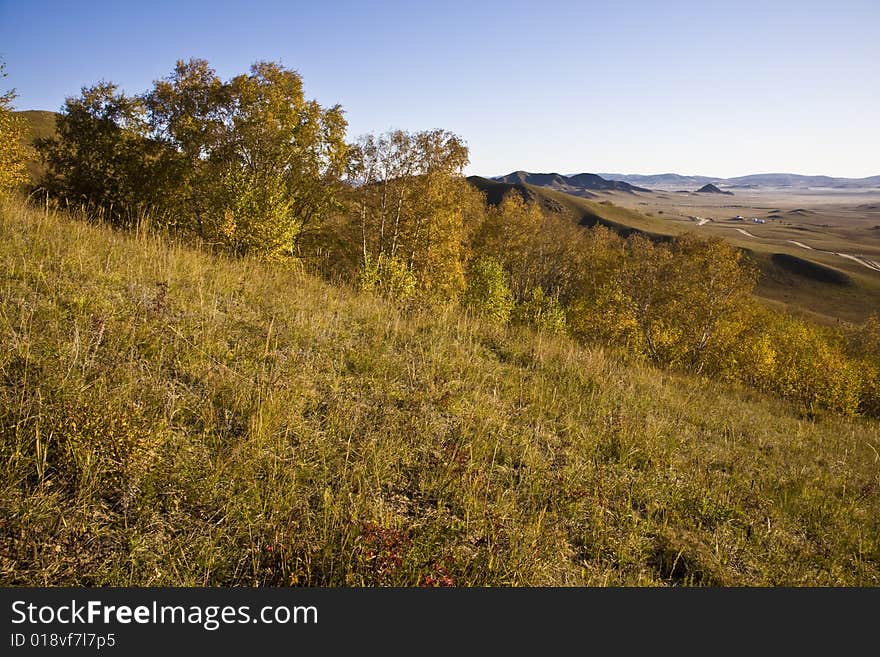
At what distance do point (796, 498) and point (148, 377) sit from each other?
8063 millimetres

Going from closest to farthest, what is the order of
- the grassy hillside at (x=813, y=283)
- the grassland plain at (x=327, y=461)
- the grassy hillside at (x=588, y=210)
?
the grassland plain at (x=327, y=461), the grassy hillside at (x=813, y=283), the grassy hillside at (x=588, y=210)

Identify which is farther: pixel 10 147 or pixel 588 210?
pixel 588 210

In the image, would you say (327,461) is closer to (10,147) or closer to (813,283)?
(10,147)

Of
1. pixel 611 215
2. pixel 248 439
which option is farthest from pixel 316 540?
pixel 611 215

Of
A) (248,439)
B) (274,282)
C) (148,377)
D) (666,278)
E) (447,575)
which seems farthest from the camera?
(666,278)

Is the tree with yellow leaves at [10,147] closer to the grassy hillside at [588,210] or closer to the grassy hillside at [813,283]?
the grassy hillside at [813,283]

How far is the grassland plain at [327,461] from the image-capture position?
3010 millimetres

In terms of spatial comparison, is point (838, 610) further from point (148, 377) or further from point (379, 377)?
point (148, 377)

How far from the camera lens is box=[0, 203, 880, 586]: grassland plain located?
301 centimetres

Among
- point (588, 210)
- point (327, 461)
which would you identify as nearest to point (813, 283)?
point (588, 210)

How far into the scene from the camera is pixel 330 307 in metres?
8.25

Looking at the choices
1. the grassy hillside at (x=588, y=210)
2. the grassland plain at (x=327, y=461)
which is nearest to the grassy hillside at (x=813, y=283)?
the grassy hillside at (x=588, y=210)

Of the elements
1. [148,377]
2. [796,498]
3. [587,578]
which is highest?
[148,377]

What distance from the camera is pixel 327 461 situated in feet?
13.4
